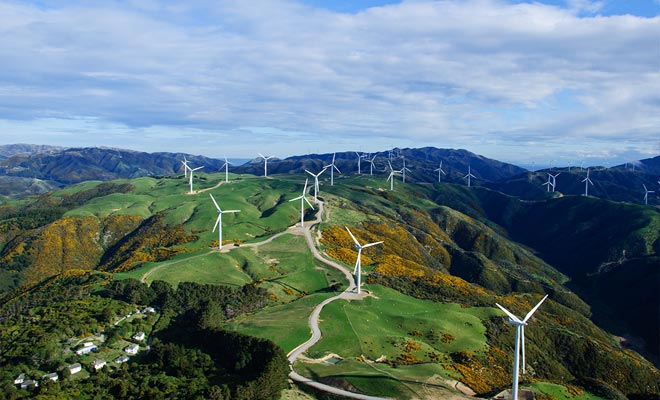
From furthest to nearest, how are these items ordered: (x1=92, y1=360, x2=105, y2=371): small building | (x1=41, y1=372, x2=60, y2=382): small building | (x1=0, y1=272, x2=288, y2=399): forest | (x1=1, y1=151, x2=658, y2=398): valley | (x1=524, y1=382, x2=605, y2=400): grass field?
1. (x1=1, y1=151, x2=658, y2=398): valley
2. (x1=524, y1=382, x2=605, y2=400): grass field
3. (x1=92, y1=360, x2=105, y2=371): small building
4. (x1=41, y1=372, x2=60, y2=382): small building
5. (x1=0, y1=272, x2=288, y2=399): forest

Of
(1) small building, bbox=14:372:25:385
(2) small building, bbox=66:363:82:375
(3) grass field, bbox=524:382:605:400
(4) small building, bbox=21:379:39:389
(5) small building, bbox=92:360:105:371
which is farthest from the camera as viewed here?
(3) grass field, bbox=524:382:605:400

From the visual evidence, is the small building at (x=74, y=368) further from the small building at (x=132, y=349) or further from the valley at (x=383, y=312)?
the valley at (x=383, y=312)

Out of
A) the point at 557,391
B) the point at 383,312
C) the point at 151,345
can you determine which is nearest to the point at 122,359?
the point at 151,345

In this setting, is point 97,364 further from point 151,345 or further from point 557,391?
point 557,391

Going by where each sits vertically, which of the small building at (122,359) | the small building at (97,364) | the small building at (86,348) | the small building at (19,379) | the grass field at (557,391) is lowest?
the grass field at (557,391)

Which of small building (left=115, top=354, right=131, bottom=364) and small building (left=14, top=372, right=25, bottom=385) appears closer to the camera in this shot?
small building (left=14, top=372, right=25, bottom=385)

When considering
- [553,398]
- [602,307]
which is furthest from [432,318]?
[602,307]

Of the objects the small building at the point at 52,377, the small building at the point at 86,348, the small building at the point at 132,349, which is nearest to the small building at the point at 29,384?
the small building at the point at 52,377

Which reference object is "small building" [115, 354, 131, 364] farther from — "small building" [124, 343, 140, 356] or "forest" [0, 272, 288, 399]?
"forest" [0, 272, 288, 399]

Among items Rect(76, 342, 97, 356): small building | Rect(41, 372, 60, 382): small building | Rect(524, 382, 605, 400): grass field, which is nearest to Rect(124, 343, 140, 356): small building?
Rect(76, 342, 97, 356): small building
